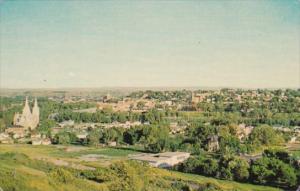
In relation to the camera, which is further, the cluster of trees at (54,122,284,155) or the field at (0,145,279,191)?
the cluster of trees at (54,122,284,155)

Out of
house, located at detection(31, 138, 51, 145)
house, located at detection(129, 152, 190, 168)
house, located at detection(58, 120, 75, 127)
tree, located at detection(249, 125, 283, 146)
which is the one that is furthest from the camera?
house, located at detection(58, 120, 75, 127)

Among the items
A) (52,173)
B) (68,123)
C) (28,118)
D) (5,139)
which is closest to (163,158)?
(28,118)

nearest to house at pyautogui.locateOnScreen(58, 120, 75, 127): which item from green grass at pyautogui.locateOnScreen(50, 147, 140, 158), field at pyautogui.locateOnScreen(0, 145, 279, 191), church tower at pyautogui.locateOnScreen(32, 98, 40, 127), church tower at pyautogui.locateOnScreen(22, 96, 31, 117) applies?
green grass at pyautogui.locateOnScreen(50, 147, 140, 158)

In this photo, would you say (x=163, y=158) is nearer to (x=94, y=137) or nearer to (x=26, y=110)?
(x=94, y=137)

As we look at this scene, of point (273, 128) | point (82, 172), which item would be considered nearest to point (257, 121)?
point (273, 128)

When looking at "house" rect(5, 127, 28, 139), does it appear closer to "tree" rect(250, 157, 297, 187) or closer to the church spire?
the church spire

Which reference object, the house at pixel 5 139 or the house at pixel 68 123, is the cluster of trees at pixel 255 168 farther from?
the house at pixel 68 123

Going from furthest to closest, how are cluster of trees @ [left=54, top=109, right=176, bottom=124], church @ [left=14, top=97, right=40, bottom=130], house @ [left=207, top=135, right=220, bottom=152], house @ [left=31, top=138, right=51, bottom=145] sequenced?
house @ [left=207, top=135, right=220, bottom=152] → house @ [left=31, top=138, right=51, bottom=145] → cluster of trees @ [left=54, top=109, right=176, bottom=124] → church @ [left=14, top=97, right=40, bottom=130]
